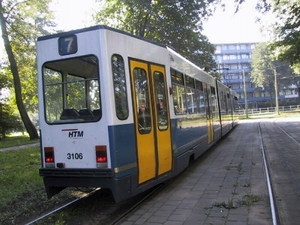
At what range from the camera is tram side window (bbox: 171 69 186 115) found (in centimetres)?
756

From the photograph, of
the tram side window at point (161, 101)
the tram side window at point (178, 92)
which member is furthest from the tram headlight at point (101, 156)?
the tram side window at point (178, 92)

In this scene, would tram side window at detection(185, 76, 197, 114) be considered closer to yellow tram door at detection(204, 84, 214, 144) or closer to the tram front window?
yellow tram door at detection(204, 84, 214, 144)

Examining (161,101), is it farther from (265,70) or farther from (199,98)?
(265,70)

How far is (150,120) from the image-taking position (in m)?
6.21

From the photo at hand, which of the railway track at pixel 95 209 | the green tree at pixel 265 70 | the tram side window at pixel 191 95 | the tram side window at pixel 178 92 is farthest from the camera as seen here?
the green tree at pixel 265 70

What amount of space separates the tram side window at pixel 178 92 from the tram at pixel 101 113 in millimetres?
848

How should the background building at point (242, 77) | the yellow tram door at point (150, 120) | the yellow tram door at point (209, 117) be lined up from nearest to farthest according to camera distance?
1. the yellow tram door at point (150, 120)
2. the yellow tram door at point (209, 117)
3. the background building at point (242, 77)

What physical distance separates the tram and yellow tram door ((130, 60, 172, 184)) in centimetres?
2

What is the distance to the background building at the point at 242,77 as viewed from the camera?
9175 centimetres

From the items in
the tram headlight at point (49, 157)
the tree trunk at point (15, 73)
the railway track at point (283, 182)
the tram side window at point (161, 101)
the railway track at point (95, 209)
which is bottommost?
the railway track at point (283, 182)

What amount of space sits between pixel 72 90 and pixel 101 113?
3.25 ft

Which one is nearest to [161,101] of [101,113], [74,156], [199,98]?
[101,113]

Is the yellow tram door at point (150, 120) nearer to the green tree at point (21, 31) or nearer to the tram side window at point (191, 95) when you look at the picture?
the tram side window at point (191, 95)

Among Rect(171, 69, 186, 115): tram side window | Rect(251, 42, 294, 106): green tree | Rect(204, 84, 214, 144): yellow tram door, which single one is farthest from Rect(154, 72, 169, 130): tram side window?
Rect(251, 42, 294, 106): green tree
